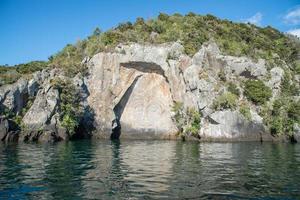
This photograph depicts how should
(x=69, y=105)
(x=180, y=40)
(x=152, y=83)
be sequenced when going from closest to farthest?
(x=69, y=105)
(x=152, y=83)
(x=180, y=40)

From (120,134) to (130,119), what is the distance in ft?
10.1

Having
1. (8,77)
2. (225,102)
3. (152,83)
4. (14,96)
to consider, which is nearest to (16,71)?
(8,77)

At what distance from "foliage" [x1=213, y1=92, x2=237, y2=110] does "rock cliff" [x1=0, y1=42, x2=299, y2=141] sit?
386mm

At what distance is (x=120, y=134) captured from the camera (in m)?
65.9

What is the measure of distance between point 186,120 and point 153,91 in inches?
337

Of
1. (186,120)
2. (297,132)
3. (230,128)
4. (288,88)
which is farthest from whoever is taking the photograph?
(288,88)

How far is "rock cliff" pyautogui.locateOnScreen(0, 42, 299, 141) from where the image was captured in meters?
58.2

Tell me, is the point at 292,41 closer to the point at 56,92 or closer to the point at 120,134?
the point at 120,134

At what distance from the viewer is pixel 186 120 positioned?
62438mm

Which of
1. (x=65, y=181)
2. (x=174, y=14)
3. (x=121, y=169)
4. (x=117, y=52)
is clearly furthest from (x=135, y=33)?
(x=65, y=181)

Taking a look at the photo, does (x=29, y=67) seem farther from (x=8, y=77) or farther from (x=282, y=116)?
(x=282, y=116)

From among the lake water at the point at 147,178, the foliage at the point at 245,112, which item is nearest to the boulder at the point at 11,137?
the lake water at the point at 147,178

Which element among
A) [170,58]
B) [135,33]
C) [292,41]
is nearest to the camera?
[170,58]

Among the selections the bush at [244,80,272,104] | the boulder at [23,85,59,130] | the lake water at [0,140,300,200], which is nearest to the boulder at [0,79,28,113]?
the boulder at [23,85,59,130]
